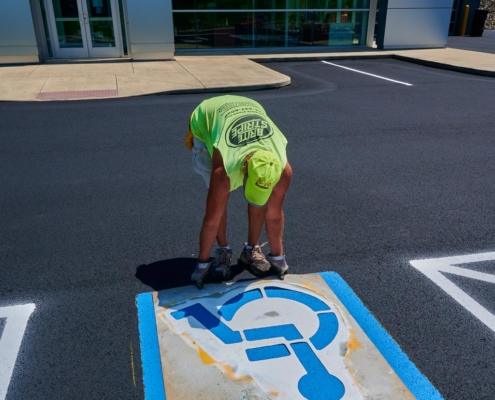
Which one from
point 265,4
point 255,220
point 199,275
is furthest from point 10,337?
point 265,4

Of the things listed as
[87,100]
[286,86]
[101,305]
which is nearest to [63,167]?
[101,305]

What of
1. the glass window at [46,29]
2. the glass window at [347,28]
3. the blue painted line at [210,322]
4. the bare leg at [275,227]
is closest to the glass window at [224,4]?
the glass window at [347,28]

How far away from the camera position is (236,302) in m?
3.08

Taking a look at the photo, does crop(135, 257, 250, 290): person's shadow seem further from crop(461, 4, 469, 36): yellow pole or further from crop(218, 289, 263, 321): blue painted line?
crop(461, 4, 469, 36): yellow pole

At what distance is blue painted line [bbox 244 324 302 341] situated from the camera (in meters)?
2.76

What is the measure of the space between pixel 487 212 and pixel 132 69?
1040cm

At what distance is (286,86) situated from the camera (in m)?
10.7

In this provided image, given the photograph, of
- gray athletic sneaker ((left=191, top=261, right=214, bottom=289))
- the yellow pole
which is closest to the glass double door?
gray athletic sneaker ((left=191, top=261, right=214, bottom=289))

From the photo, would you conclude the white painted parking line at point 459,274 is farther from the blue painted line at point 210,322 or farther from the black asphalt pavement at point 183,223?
the blue painted line at point 210,322

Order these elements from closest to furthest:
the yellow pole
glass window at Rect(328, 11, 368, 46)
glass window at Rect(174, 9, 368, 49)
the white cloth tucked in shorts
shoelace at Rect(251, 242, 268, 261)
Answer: the white cloth tucked in shorts
shoelace at Rect(251, 242, 268, 261)
glass window at Rect(174, 9, 368, 49)
glass window at Rect(328, 11, 368, 46)
the yellow pole

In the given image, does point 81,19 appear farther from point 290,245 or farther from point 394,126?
point 290,245

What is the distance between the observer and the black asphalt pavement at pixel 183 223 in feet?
8.77

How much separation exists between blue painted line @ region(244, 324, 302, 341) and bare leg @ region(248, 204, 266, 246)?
2.56 feet

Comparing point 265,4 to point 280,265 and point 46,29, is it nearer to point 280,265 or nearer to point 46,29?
point 46,29
